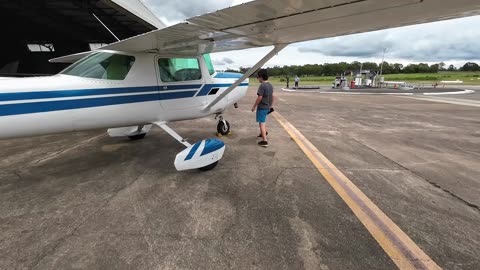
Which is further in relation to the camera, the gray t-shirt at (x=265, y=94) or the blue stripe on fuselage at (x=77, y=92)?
the gray t-shirt at (x=265, y=94)

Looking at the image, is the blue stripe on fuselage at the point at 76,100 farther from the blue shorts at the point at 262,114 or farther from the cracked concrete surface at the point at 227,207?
the blue shorts at the point at 262,114

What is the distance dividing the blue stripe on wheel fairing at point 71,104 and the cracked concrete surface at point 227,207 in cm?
118

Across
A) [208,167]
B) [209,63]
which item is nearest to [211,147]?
[208,167]

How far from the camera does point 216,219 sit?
264cm

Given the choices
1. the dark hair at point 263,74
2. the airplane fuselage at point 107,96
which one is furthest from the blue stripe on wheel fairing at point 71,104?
the dark hair at point 263,74

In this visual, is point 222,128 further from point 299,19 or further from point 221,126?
point 299,19

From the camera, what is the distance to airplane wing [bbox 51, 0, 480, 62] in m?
2.27

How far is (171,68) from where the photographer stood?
4.44 m

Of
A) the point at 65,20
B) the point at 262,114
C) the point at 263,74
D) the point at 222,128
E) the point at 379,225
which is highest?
the point at 65,20

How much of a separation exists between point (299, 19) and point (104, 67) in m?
3.07

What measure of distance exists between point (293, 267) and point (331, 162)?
2.83 m

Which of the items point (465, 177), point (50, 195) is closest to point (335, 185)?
point (465, 177)

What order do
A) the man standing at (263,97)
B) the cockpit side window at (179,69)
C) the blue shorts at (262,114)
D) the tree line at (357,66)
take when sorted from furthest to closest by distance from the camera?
the tree line at (357,66) < the blue shorts at (262,114) < the man standing at (263,97) < the cockpit side window at (179,69)

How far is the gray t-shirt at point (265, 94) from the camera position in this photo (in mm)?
5375
